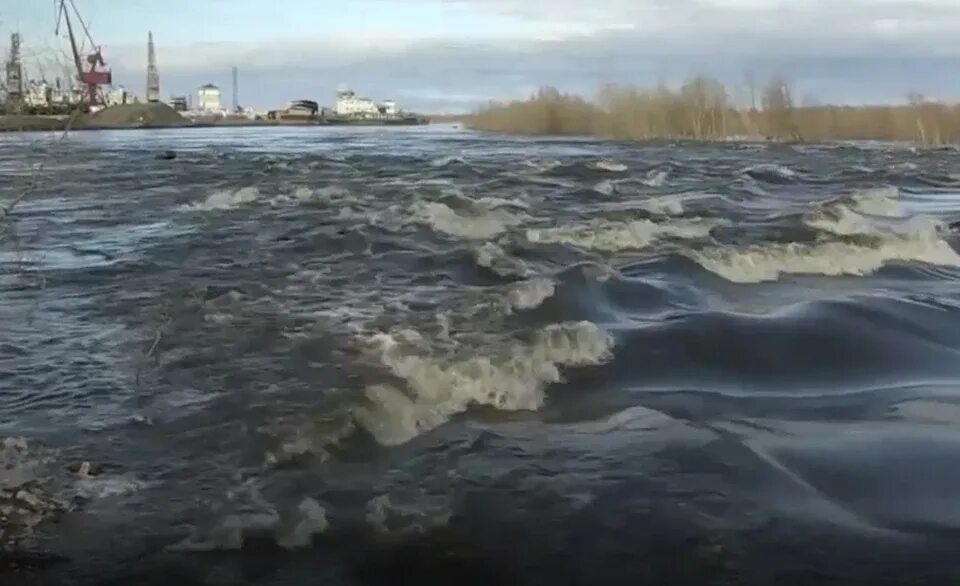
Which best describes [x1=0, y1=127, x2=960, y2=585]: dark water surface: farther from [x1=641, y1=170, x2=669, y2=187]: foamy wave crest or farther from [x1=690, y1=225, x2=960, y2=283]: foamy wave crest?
[x1=641, y1=170, x2=669, y2=187]: foamy wave crest

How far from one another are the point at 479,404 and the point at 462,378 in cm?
57

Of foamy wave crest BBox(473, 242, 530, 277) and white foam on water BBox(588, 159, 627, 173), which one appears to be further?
white foam on water BBox(588, 159, 627, 173)

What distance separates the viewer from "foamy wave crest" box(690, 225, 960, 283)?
15.5m

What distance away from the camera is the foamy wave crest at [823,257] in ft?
50.8

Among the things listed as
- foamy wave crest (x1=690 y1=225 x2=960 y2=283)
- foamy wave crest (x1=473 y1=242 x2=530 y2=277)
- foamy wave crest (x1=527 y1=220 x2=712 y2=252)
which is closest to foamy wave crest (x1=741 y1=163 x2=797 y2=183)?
foamy wave crest (x1=527 y1=220 x2=712 y2=252)

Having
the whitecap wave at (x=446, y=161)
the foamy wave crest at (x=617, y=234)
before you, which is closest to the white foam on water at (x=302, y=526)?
the foamy wave crest at (x=617, y=234)

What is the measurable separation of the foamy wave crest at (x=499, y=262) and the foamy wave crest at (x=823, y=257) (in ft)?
8.73

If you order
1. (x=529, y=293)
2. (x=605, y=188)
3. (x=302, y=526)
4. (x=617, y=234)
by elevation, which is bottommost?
(x=302, y=526)

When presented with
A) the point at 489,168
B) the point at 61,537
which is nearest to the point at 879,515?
the point at 61,537

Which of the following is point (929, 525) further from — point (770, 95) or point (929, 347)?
point (770, 95)

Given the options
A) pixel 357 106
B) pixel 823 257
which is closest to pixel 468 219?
pixel 823 257

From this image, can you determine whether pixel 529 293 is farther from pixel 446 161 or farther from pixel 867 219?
pixel 446 161

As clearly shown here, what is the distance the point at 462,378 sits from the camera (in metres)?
9.30

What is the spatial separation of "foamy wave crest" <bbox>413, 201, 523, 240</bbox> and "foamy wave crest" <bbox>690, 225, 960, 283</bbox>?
424 cm
